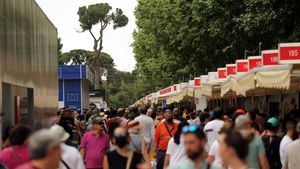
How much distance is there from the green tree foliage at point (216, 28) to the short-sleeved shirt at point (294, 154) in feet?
60.2

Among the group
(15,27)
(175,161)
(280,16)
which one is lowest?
(175,161)

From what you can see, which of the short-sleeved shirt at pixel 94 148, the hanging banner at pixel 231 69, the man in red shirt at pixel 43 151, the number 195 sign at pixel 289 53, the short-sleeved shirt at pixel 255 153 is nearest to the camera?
the man in red shirt at pixel 43 151

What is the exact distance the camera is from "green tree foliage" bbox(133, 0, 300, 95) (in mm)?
28859

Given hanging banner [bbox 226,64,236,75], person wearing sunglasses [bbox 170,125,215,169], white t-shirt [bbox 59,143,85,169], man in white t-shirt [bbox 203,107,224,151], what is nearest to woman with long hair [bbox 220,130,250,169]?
person wearing sunglasses [bbox 170,125,215,169]

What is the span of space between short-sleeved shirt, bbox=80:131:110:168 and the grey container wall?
4.85 ft

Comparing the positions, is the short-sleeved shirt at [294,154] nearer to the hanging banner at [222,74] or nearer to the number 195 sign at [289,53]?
the number 195 sign at [289,53]

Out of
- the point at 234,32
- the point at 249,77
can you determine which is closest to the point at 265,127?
the point at 249,77

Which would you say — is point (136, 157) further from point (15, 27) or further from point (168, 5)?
point (168, 5)

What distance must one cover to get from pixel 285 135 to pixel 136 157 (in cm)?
438

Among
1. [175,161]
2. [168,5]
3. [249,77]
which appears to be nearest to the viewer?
[175,161]

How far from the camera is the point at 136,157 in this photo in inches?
323

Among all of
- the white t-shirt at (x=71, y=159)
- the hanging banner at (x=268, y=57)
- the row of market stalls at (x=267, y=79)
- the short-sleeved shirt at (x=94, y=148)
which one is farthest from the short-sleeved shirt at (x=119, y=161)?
the hanging banner at (x=268, y=57)

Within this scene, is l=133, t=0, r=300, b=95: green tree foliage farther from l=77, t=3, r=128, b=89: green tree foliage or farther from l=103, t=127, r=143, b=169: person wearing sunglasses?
l=77, t=3, r=128, b=89: green tree foliage

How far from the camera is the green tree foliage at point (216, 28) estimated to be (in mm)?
28859
